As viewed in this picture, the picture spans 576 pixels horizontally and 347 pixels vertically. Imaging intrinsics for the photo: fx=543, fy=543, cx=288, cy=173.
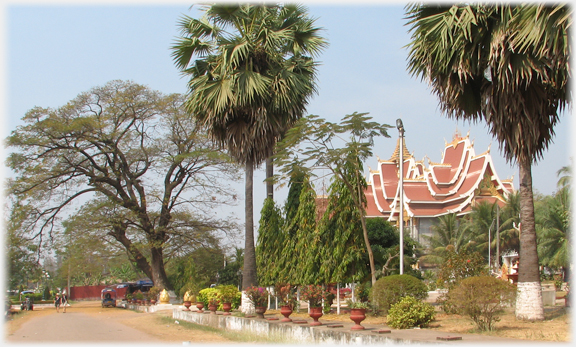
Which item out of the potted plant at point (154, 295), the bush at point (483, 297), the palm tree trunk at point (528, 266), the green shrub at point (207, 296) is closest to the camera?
the bush at point (483, 297)

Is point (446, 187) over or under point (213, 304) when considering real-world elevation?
over

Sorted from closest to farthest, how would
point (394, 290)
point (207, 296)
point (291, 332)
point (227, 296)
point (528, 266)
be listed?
1. point (528, 266)
2. point (291, 332)
3. point (394, 290)
4. point (227, 296)
5. point (207, 296)

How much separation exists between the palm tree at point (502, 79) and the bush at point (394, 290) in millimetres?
2760

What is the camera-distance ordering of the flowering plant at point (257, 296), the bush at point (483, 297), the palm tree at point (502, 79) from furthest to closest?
the flowering plant at point (257, 296), the palm tree at point (502, 79), the bush at point (483, 297)

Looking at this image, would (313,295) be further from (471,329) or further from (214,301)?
(214,301)

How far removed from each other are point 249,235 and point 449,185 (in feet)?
108

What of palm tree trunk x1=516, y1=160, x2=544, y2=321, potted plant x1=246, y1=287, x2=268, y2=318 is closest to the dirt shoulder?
palm tree trunk x1=516, y1=160, x2=544, y2=321

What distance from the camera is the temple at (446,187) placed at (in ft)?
147

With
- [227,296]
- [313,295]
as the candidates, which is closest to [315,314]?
[313,295]

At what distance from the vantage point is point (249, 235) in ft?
60.7

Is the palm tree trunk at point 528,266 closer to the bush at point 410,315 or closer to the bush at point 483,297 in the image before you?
the bush at point 483,297

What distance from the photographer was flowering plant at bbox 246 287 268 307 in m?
16.4

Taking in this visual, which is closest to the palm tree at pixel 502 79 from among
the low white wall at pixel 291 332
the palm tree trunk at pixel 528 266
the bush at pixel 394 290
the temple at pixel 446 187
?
the palm tree trunk at pixel 528 266

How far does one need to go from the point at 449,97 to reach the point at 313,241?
23.9 feet
